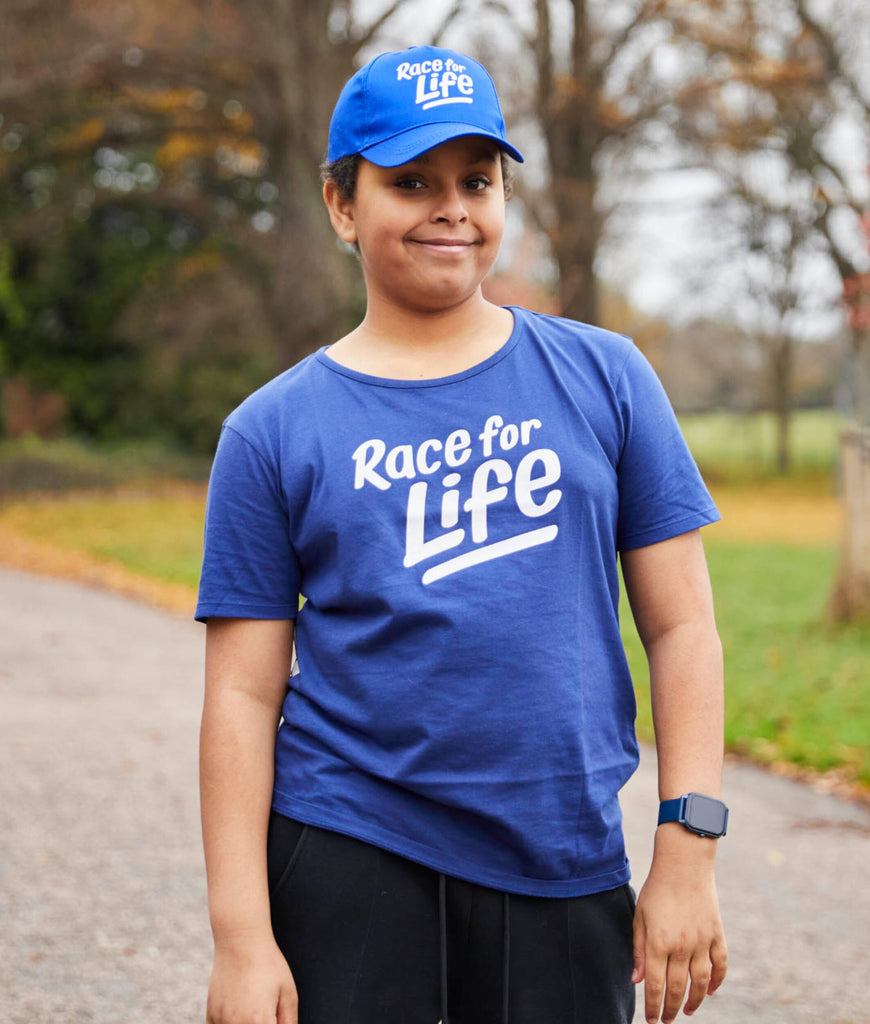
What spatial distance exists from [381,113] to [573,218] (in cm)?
1848

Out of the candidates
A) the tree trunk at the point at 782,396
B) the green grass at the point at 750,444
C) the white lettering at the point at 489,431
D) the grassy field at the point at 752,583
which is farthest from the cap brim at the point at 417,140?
the tree trunk at the point at 782,396

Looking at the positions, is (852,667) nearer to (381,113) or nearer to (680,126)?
(381,113)

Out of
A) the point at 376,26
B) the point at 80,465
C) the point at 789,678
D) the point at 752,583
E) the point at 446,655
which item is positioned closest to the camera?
the point at 446,655

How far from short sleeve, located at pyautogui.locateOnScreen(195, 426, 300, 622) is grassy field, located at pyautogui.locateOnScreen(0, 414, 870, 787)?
15.7 feet

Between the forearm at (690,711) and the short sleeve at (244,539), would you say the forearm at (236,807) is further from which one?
the forearm at (690,711)

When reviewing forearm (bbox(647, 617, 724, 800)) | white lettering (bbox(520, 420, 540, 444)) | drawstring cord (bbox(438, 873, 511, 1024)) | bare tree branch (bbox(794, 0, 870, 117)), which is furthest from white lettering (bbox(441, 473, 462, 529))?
bare tree branch (bbox(794, 0, 870, 117))

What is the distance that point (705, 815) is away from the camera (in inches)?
65.4

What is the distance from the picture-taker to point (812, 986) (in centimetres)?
368

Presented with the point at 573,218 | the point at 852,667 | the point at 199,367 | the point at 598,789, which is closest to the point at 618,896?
the point at 598,789

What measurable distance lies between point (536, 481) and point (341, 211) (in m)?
0.54

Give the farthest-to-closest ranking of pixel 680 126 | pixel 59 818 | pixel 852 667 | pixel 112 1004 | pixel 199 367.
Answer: pixel 199 367, pixel 680 126, pixel 852 667, pixel 59 818, pixel 112 1004

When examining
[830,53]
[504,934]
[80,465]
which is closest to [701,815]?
[504,934]

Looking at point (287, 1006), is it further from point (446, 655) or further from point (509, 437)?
point (509, 437)

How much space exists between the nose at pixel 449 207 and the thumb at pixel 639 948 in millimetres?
989
